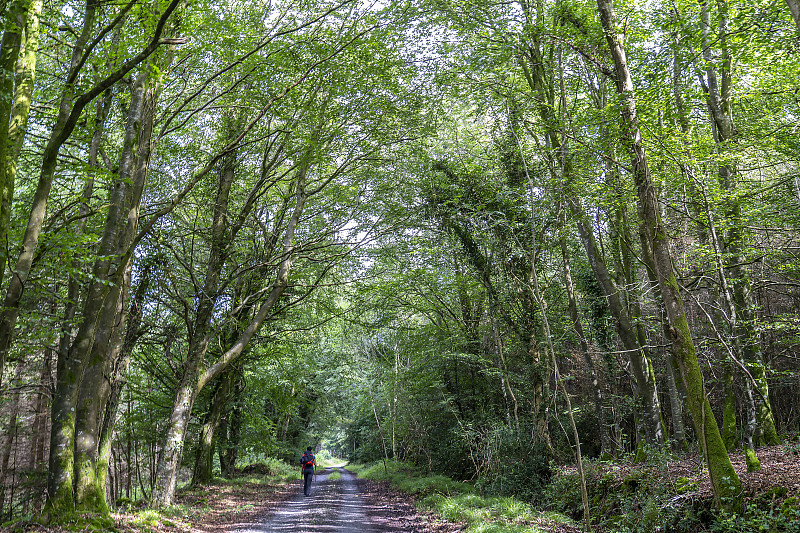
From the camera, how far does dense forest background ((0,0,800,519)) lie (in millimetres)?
6879

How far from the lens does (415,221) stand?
612 inches

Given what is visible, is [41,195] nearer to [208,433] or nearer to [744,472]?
[208,433]

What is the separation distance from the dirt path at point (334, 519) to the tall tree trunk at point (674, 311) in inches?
203

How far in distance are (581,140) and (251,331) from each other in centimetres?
944

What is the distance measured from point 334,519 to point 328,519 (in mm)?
154

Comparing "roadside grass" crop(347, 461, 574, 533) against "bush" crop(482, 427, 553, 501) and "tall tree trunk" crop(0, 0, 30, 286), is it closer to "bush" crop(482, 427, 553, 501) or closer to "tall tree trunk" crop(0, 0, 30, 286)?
"bush" crop(482, 427, 553, 501)

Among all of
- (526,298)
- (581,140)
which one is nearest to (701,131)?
(581,140)

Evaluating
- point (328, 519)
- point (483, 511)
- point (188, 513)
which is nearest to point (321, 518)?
point (328, 519)

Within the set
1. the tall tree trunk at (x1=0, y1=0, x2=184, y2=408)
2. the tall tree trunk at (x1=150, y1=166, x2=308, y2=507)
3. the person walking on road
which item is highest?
the tall tree trunk at (x1=0, y1=0, x2=184, y2=408)

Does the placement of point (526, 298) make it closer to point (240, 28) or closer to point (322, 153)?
point (322, 153)

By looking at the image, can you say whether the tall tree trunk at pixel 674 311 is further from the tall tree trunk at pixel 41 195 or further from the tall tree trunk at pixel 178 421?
the tall tree trunk at pixel 178 421

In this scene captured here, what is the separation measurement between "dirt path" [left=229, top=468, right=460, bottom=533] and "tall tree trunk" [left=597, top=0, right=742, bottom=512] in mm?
5160

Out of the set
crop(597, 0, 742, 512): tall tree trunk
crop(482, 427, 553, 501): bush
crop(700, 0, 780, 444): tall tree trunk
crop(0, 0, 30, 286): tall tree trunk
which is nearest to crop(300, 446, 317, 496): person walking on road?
crop(482, 427, 553, 501): bush

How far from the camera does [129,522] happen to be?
7375 mm
